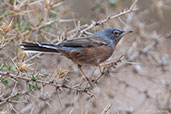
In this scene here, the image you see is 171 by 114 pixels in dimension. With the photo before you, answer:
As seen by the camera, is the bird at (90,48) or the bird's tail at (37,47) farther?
the bird at (90,48)

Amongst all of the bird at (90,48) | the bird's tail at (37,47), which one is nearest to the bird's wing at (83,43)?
the bird at (90,48)

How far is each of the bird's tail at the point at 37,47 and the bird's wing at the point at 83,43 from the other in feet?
0.52

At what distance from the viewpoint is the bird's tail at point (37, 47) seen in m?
3.17

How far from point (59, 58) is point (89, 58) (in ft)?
2.88

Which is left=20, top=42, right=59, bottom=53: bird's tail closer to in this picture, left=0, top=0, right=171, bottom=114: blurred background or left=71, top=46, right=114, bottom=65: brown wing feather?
left=0, top=0, right=171, bottom=114: blurred background

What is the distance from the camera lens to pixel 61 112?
436cm

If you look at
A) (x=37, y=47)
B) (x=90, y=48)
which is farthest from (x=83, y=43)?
(x=37, y=47)

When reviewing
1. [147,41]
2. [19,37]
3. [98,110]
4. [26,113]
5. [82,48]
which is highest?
[19,37]

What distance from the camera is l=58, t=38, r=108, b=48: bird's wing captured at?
11.8 feet

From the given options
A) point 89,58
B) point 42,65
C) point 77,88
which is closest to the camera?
point 77,88

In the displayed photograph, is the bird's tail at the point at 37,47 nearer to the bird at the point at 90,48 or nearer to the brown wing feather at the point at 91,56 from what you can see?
the bird at the point at 90,48

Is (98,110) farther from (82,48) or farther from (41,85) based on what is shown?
(41,85)

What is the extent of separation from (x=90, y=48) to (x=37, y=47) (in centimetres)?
96

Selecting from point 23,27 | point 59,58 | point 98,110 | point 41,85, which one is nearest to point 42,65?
point 59,58
